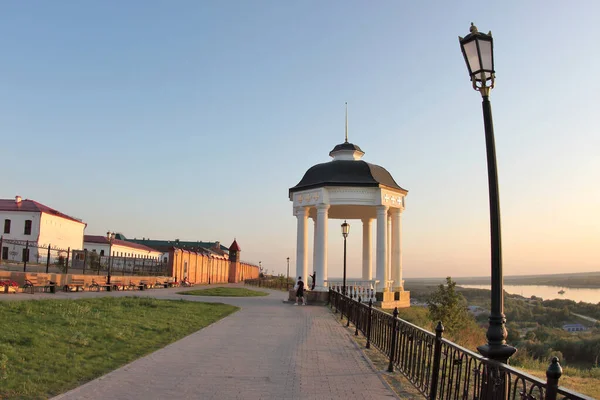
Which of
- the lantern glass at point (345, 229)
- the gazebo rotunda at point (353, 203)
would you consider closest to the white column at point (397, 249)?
the gazebo rotunda at point (353, 203)

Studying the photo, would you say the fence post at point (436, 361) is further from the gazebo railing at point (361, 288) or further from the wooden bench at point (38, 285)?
the wooden bench at point (38, 285)

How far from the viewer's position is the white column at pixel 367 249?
26781 mm

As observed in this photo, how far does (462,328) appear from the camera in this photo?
20.3 m

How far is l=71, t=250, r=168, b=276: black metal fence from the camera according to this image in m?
31.5

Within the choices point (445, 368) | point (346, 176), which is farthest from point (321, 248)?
point (445, 368)

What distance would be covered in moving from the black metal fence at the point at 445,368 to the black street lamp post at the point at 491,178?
0.81ft

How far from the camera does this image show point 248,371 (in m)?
7.75

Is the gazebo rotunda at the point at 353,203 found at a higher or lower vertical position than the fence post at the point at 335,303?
higher

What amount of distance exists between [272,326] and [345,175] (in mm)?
10625

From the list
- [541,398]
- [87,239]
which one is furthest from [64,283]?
[87,239]

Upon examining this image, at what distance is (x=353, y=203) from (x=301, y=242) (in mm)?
3254

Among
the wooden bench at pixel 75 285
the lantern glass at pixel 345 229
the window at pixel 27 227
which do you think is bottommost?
the wooden bench at pixel 75 285

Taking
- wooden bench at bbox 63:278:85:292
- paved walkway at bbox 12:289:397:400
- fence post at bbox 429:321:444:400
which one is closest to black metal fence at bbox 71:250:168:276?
wooden bench at bbox 63:278:85:292

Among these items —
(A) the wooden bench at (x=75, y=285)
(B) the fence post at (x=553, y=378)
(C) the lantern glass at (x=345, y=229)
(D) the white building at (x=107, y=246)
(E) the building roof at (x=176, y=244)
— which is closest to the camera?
(B) the fence post at (x=553, y=378)
